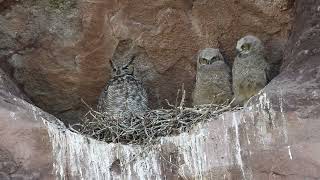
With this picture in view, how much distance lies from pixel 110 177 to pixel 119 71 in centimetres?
96

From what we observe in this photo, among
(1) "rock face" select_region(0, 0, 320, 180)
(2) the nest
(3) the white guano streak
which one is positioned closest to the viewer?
(1) "rock face" select_region(0, 0, 320, 180)

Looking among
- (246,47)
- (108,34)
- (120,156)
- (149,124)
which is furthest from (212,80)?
(120,156)

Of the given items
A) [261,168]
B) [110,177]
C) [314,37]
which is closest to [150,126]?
[110,177]

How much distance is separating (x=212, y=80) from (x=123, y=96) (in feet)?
1.70

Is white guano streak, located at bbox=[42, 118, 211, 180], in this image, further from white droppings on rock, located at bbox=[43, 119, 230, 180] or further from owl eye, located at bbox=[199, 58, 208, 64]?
owl eye, located at bbox=[199, 58, 208, 64]

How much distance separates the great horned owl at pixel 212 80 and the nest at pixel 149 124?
28 cm

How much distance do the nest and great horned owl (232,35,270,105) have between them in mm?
211

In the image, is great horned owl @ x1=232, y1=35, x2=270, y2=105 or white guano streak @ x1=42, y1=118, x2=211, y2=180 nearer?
white guano streak @ x1=42, y1=118, x2=211, y2=180

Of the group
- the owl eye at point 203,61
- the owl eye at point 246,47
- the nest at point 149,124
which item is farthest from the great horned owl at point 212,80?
the nest at point 149,124

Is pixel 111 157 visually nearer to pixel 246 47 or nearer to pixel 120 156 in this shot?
pixel 120 156

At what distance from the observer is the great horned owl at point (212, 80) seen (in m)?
4.26

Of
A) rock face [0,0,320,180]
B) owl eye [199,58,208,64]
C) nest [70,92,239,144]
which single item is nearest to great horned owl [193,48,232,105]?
owl eye [199,58,208,64]

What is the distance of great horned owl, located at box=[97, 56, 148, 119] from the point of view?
4.32 meters

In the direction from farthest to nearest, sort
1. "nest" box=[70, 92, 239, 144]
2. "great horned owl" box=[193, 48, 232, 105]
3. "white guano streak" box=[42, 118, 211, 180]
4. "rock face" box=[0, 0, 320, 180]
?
"great horned owl" box=[193, 48, 232, 105] < "nest" box=[70, 92, 239, 144] < "white guano streak" box=[42, 118, 211, 180] < "rock face" box=[0, 0, 320, 180]
